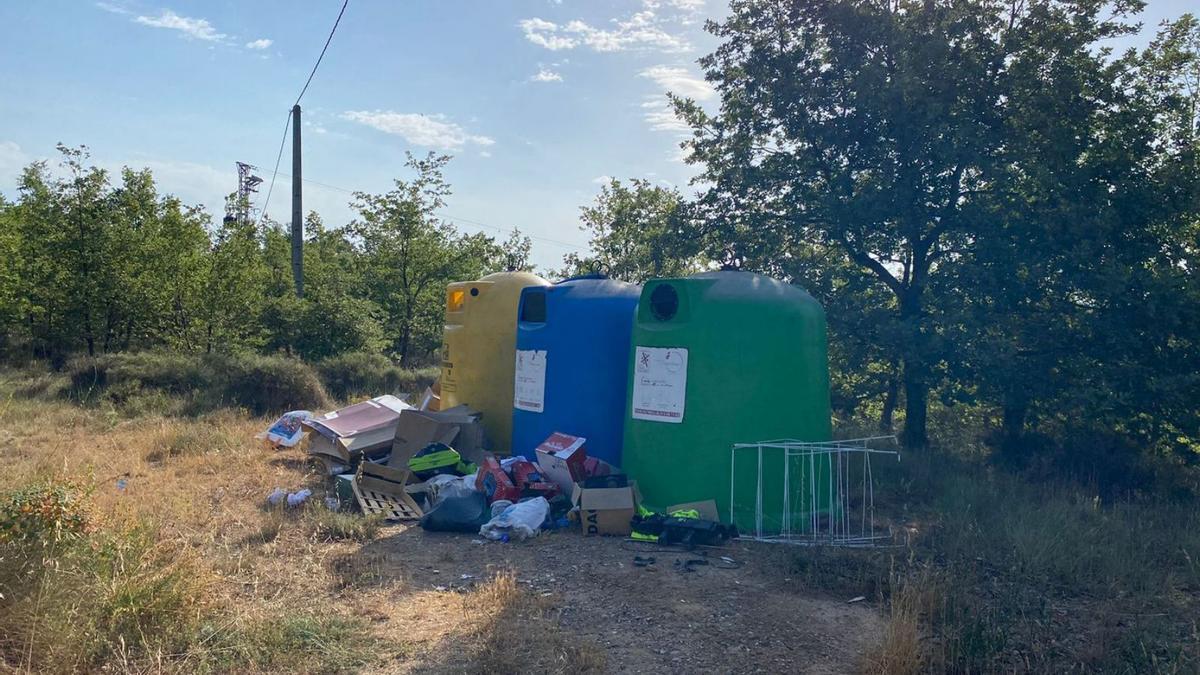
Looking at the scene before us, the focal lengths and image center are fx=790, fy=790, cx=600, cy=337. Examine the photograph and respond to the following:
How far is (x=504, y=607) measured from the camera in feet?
14.0

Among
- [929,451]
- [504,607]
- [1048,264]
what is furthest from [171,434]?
[1048,264]

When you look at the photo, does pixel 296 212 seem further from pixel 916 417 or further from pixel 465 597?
pixel 465 597

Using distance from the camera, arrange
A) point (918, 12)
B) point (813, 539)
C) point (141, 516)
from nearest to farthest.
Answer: point (141, 516)
point (813, 539)
point (918, 12)

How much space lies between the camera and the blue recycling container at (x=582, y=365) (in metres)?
7.11

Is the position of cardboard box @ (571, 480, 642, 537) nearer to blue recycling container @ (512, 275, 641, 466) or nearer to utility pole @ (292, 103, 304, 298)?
blue recycling container @ (512, 275, 641, 466)

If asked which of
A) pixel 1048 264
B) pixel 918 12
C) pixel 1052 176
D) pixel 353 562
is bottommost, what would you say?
pixel 353 562

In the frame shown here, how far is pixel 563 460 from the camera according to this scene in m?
6.46

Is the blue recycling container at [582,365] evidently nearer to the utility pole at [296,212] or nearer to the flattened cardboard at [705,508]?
the flattened cardboard at [705,508]

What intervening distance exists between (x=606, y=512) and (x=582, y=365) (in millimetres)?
1646

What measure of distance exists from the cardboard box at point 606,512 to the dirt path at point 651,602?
11 centimetres

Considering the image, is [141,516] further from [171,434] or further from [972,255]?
[972,255]

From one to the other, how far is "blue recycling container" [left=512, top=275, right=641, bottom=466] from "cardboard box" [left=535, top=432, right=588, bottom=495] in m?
0.41

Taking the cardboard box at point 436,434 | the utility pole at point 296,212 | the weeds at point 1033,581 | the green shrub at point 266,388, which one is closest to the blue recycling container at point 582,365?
the cardboard box at point 436,434

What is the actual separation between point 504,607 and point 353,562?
1282mm
